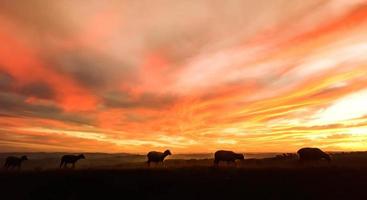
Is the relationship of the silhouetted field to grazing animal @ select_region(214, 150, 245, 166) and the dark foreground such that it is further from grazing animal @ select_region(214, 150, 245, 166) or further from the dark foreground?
grazing animal @ select_region(214, 150, 245, 166)

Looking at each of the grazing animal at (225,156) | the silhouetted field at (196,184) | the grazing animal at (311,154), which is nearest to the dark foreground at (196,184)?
Result: the silhouetted field at (196,184)

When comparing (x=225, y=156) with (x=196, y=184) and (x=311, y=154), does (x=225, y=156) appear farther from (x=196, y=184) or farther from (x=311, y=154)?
(x=196, y=184)

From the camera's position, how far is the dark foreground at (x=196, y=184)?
32.0m

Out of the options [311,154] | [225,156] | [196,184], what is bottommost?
[196,184]

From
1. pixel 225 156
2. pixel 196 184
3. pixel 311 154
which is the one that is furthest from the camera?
pixel 311 154

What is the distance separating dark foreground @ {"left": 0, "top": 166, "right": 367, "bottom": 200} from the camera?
31953 mm

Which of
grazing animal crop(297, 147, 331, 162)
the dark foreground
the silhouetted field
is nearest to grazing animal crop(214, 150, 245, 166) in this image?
grazing animal crop(297, 147, 331, 162)

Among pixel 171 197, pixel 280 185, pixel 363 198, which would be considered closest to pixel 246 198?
pixel 280 185

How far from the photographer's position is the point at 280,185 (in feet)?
108

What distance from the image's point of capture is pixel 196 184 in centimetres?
3475

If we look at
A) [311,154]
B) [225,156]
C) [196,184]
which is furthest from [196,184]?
[311,154]

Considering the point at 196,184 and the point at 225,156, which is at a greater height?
the point at 225,156

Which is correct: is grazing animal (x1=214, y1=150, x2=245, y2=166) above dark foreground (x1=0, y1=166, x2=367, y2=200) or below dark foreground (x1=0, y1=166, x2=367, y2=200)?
above

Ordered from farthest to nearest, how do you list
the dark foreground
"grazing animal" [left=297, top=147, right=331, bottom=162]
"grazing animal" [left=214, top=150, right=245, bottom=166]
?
"grazing animal" [left=297, top=147, right=331, bottom=162] < "grazing animal" [left=214, top=150, right=245, bottom=166] < the dark foreground
